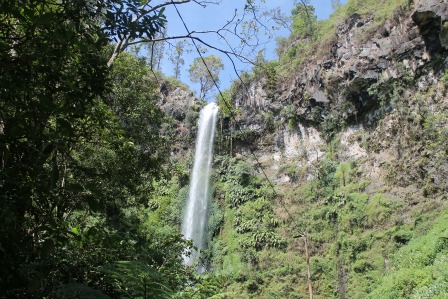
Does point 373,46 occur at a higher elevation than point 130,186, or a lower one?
higher

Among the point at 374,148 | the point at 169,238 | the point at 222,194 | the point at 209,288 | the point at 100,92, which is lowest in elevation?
the point at 209,288

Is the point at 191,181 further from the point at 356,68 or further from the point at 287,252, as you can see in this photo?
the point at 356,68

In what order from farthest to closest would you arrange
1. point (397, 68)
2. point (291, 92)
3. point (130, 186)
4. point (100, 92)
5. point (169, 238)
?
point (291, 92) < point (397, 68) < point (130, 186) < point (169, 238) < point (100, 92)

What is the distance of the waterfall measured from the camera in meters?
22.2

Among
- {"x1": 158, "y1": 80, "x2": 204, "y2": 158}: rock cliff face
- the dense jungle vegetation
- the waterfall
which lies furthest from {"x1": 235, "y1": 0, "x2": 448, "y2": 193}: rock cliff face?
{"x1": 158, "y1": 80, "x2": 204, "y2": 158}: rock cliff face

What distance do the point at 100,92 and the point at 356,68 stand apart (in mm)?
18477

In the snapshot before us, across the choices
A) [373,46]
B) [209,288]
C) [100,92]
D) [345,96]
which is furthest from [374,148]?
[100,92]

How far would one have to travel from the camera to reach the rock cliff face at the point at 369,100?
54.4ft

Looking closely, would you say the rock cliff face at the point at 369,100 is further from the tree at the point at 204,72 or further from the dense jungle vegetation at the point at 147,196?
the tree at the point at 204,72

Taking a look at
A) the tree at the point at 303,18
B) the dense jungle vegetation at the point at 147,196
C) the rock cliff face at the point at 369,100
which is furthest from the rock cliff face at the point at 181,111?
the tree at the point at 303,18

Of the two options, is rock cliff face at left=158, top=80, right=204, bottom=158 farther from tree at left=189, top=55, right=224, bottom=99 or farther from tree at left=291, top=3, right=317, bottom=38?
tree at left=291, top=3, right=317, bottom=38

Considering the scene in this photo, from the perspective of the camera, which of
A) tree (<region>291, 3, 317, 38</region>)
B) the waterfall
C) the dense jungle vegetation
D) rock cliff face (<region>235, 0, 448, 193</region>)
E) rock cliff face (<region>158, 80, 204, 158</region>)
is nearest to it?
the dense jungle vegetation

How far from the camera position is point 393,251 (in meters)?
14.5

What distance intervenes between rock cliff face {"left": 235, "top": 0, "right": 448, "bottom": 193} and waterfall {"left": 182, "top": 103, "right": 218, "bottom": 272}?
301cm
